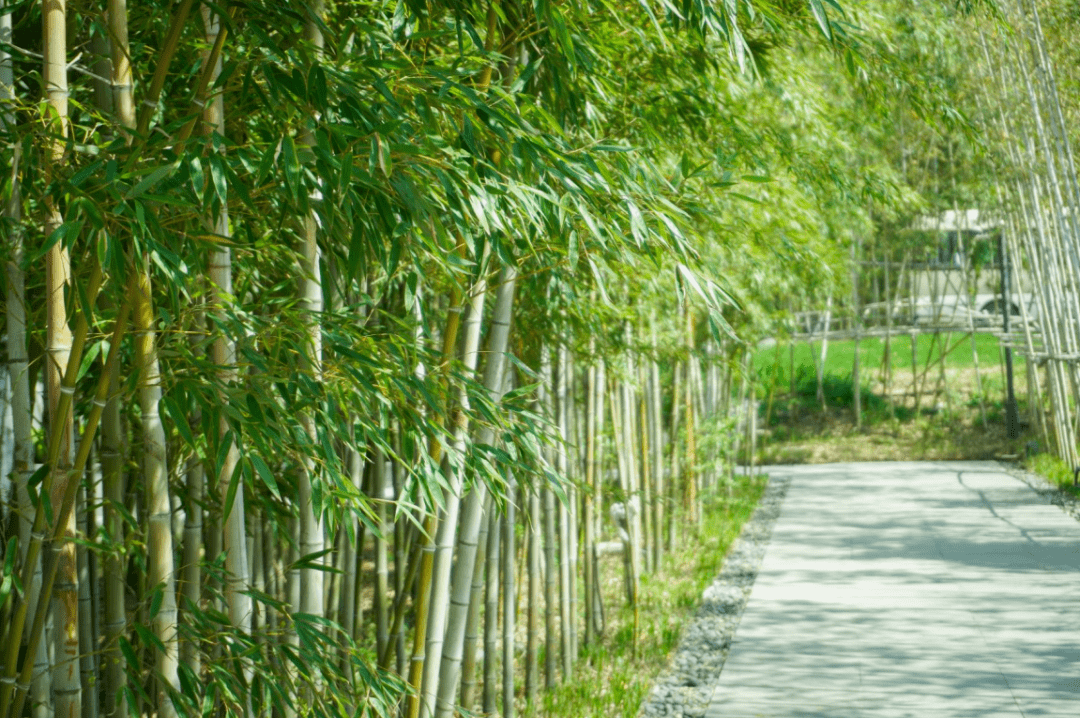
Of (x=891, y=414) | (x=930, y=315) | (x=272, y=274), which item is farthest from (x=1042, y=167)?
(x=272, y=274)

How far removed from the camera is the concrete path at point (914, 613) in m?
3.81

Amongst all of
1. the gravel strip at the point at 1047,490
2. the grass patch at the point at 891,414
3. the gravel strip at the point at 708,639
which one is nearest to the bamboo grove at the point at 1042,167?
the gravel strip at the point at 1047,490

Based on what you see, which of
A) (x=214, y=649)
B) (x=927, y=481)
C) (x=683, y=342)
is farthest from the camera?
(x=927, y=481)

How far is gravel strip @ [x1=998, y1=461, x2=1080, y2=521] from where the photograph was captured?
7286 millimetres

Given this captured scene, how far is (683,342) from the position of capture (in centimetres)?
557

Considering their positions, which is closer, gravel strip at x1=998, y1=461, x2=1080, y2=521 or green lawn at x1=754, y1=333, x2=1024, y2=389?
gravel strip at x1=998, y1=461, x2=1080, y2=521

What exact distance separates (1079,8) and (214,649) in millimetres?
6792

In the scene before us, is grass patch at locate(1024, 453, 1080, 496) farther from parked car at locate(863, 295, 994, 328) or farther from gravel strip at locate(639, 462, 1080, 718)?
parked car at locate(863, 295, 994, 328)

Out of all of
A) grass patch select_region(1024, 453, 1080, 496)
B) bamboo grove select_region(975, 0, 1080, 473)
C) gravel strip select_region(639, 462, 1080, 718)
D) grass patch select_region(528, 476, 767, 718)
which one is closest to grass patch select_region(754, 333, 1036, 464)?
grass patch select_region(1024, 453, 1080, 496)

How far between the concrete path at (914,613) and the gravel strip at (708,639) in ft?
0.25

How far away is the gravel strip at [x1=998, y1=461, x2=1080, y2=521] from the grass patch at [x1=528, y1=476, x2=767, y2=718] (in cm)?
225

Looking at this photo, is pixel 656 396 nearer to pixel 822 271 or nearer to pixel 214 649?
pixel 822 271

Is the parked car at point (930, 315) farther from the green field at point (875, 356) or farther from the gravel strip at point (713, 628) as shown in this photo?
the gravel strip at point (713, 628)

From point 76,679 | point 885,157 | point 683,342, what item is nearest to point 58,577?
point 76,679
